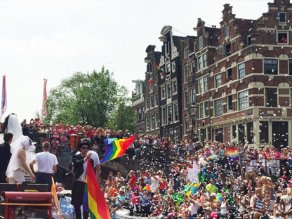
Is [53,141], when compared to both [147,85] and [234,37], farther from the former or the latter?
[147,85]

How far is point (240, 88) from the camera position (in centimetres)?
4147

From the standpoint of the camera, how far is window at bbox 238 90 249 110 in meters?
40.6

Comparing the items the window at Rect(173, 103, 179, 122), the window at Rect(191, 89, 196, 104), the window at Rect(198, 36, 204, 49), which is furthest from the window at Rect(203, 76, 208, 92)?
the window at Rect(173, 103, 179, 122)

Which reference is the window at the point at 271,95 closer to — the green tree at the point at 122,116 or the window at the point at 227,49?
the window at the point at 227,49

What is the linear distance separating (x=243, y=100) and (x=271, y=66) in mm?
2879

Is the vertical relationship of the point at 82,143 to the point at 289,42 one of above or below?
below

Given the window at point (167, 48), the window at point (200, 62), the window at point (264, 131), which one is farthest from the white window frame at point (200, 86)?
the window at point (264, 131)

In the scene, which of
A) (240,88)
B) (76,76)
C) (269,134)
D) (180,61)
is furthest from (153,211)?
(76,76)

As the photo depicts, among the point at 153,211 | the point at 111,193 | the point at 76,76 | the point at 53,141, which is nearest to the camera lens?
the point at 153,211

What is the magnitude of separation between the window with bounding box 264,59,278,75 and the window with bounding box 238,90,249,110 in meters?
1.93

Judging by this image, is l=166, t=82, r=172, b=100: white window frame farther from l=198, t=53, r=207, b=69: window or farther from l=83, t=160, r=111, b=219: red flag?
l=83, t=160, r=111, b=219: red flag

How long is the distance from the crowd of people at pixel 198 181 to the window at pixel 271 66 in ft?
36.0

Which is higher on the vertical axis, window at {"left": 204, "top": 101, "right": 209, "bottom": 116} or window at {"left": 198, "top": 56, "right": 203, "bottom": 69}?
window at {"left": 198, "top": 56, "right": 203, "bottom": 69}

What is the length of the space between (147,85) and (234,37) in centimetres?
2044
